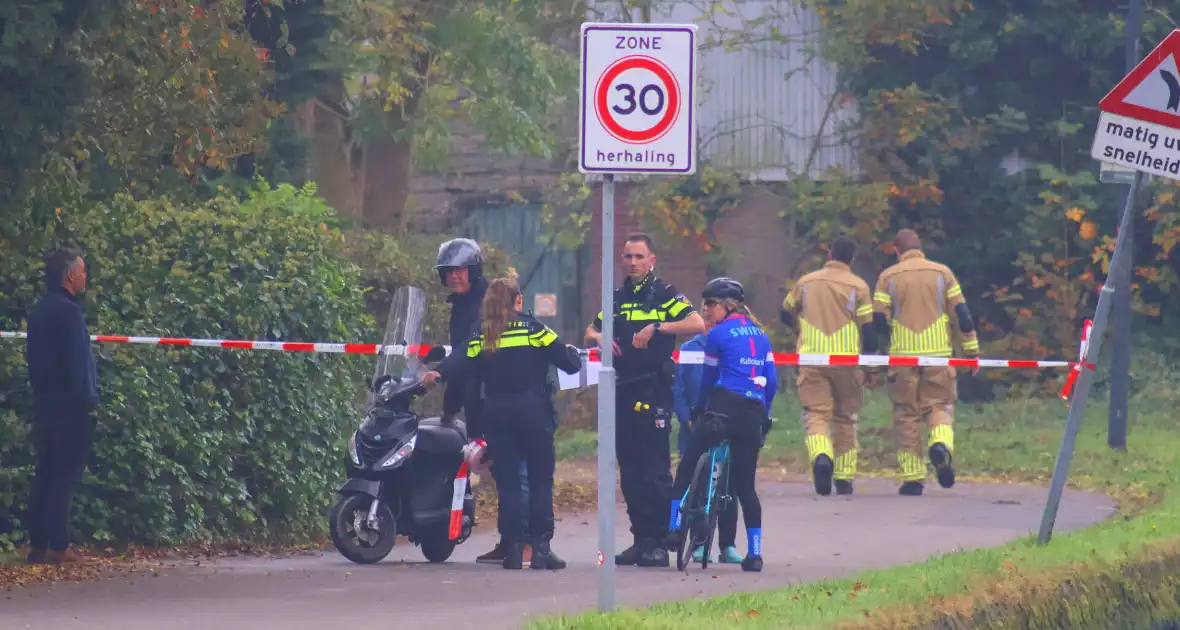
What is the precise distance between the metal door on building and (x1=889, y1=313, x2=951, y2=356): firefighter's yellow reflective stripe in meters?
9.02

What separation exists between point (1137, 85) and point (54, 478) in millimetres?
6200

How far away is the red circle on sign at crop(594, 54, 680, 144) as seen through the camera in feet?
27.9

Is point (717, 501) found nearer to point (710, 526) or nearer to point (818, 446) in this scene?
point (710, 526)

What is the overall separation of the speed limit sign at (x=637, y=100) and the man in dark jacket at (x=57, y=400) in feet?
13.1

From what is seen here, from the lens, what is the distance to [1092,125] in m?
23.4

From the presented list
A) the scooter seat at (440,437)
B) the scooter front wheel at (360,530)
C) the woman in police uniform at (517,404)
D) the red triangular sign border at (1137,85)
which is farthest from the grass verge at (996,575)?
the scooter front wheel at (360,530)

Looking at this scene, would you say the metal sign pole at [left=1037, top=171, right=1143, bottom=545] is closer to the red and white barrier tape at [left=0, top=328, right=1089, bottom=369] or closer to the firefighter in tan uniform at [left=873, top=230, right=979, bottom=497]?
the red and white barrier tape at [left=0, top=328, right=1089, bottom=369]

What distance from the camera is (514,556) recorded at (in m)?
12.0

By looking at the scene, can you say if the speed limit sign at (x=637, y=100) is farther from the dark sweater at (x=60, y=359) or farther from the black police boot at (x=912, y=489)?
the black police boot at (x=912, y=489)

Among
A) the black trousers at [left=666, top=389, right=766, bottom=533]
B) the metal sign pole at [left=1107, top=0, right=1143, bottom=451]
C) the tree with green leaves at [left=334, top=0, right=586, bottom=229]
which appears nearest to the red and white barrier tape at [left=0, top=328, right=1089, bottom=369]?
the black trousers at [left=666, top=389, right=766, bottom=533]

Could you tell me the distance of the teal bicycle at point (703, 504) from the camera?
466 inches

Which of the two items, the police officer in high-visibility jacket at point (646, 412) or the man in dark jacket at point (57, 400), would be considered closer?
A: the man in dark jacket at point (57, 400)

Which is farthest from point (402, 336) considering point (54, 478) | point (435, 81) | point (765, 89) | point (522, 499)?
point (765, 89)

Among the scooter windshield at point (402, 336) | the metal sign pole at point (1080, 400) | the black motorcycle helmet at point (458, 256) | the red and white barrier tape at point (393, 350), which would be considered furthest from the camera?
the scooter windshield at point (402, 336)
